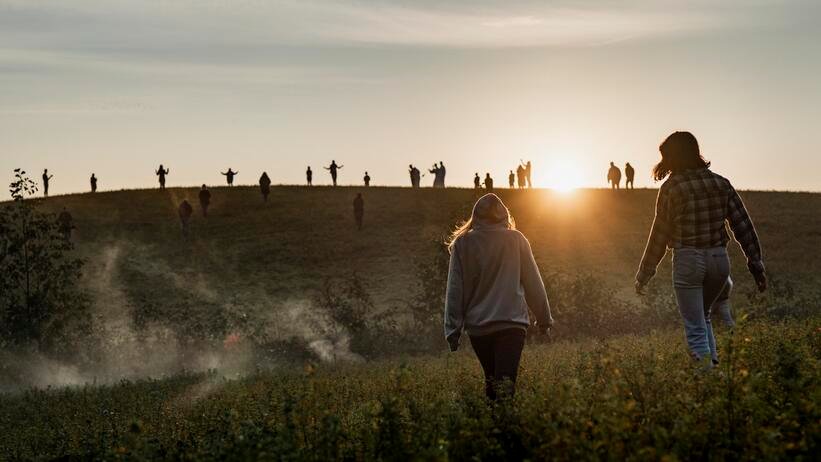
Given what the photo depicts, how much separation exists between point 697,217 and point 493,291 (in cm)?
213

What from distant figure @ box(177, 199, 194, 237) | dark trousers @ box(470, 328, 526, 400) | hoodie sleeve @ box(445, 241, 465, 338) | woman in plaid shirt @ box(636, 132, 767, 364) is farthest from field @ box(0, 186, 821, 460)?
distant figure @ box(177, 199, 194, 237)

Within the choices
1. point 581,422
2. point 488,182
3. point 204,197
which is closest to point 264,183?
point 204,197

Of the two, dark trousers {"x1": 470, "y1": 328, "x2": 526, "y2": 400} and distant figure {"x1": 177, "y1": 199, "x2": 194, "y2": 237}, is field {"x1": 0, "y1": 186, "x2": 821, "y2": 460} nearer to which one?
dark trousers {"x1": 470, "y1": 328, "x2": 526, "y2": 400}

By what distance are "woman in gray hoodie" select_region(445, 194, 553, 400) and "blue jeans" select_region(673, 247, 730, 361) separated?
1.42 metres

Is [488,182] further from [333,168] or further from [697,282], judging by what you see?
[697,282]

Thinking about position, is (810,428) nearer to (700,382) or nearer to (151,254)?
(700,382)

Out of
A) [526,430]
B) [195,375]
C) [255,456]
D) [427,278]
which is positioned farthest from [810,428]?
[427,278]

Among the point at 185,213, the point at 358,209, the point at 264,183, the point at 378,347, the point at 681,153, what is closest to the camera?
the point at 681,153

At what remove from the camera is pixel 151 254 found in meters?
54.0

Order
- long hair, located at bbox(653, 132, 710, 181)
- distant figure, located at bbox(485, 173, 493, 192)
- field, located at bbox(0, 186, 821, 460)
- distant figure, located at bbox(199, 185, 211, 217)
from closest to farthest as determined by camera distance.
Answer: field, located at bbox(0, 186, 821, 460) → long hair, located at bbox(653, 132, 710, 181) → distant figure, located at bbox(199, 185, 211, 217) → distant figure, located at bbox(485, 173, 493, 192)

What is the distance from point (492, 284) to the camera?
28.8 ft

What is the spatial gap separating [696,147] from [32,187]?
80.7ft

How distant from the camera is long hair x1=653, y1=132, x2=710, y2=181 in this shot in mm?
9664

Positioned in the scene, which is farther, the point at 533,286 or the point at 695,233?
the point at 695,233
